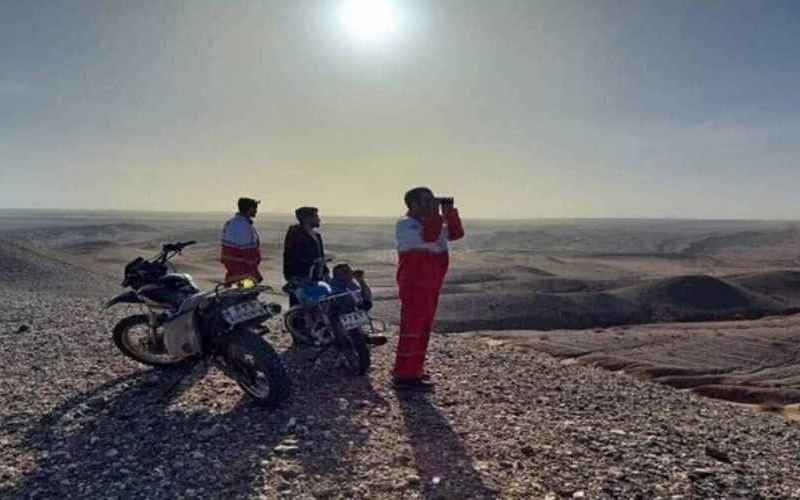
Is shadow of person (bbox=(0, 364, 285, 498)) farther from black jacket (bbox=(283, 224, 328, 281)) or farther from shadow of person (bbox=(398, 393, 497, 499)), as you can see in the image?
black jacket (bbox=(283, 224, 328, 281))

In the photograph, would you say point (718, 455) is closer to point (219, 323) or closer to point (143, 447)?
point (219, 323)

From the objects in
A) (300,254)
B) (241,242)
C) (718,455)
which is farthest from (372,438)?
(241,242)

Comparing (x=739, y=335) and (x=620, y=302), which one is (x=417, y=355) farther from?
(x=620, y=302)

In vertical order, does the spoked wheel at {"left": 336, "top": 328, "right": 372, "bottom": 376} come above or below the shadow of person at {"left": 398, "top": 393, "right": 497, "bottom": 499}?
above

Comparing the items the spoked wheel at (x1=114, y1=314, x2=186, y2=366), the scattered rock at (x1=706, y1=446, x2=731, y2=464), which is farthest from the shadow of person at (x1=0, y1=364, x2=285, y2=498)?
the scattered rock at (x1=706, y1=446, x2=731, y2=464)

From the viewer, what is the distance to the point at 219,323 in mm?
6305

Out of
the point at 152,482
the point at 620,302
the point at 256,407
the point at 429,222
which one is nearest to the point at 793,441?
the point at 429,222

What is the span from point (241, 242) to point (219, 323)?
253cm

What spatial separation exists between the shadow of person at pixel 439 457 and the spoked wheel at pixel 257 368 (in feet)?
4.01

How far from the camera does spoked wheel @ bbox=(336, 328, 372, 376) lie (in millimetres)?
7523

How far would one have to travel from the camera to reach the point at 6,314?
1170 cm

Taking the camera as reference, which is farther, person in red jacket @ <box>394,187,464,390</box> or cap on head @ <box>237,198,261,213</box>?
cap on head @ <box>237,198,261,213</box>

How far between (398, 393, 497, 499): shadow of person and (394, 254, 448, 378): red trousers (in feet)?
2.00

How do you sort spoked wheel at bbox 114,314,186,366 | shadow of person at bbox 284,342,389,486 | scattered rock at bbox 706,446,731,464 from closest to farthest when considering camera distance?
shadow of person at bbox 284,342,389,486 → scattered rock at bbox 706,446,731,464 → spoked wheel at bbox 114,314,186,366
